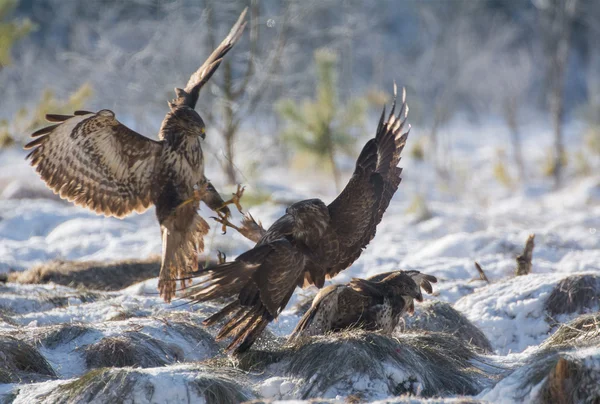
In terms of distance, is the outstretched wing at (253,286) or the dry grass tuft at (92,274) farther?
the dry grass tuft at (92,274)

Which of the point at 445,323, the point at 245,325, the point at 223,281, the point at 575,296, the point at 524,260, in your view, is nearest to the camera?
the point at 223,281

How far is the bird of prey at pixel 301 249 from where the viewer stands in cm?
481

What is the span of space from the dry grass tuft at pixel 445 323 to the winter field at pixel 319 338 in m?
0.01

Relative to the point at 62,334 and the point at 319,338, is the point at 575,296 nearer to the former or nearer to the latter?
the point at 319,338

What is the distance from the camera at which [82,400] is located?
4070 millimetres

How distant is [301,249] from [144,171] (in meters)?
1.80

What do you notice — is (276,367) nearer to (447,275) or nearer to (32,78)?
(447,275)

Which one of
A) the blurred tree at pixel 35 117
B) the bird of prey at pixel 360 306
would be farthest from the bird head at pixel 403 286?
the blurred tree at pixel 35 117

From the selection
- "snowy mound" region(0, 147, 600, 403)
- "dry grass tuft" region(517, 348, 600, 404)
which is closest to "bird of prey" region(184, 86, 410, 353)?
"snowy mound" region(0, 147, 600, 403)

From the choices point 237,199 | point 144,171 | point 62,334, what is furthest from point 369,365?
point 144,171

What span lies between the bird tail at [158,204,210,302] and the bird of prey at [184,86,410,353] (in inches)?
31.7

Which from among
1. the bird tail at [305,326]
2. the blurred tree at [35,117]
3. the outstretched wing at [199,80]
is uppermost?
the blurred tree at [35,117]

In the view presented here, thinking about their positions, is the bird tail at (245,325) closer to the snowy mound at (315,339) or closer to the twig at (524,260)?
the snowy mound at (315,339)

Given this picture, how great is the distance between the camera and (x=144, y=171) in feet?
21.2
